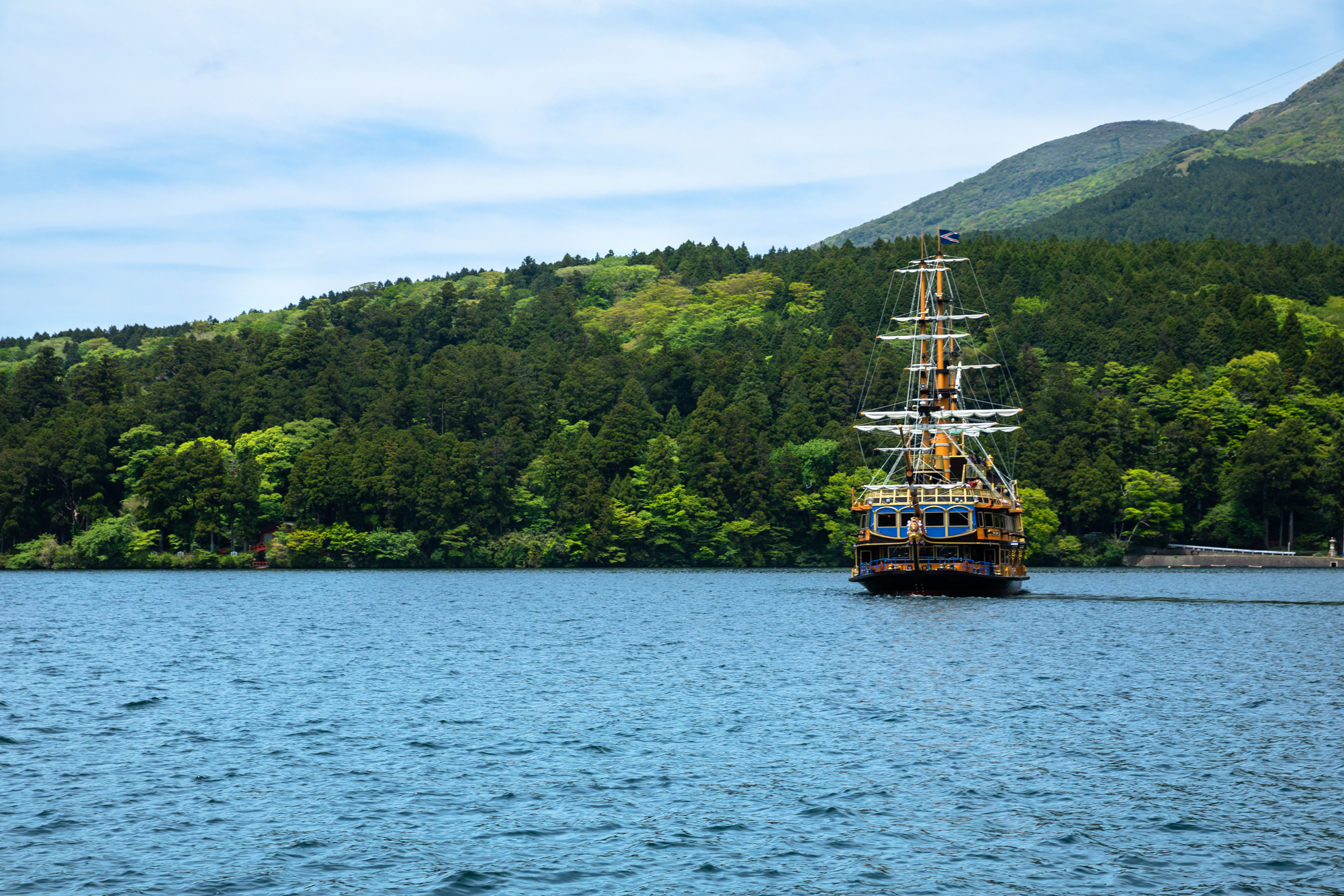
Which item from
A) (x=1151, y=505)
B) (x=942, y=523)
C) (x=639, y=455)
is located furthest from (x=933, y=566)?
(x=639, y=455)

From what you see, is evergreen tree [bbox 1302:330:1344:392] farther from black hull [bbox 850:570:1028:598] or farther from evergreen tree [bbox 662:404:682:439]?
black hull [bbox 850:570:1028:598]

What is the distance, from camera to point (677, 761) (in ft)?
90.6

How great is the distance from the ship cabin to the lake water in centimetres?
2044

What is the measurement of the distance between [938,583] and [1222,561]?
71.1 metres

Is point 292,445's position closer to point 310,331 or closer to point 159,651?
point 310,331

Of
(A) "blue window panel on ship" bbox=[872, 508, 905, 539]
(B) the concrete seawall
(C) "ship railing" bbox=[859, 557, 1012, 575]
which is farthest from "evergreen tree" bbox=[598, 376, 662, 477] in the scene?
(C) "ship railing" bbox=[859, 557, 1012, 575]

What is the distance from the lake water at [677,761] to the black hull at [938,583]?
795 inches

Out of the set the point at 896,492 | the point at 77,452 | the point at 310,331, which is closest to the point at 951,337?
the point at 896,492

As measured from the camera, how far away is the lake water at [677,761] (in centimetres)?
1941

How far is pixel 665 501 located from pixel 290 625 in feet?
280

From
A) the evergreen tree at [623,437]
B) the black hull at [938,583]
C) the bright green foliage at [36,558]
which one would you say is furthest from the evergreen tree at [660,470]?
the bright green foliage at [36,558]

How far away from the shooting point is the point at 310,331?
616ft

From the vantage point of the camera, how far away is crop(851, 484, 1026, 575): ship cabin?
7975cm

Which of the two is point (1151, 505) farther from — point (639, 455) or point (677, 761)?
point (677, 761)
